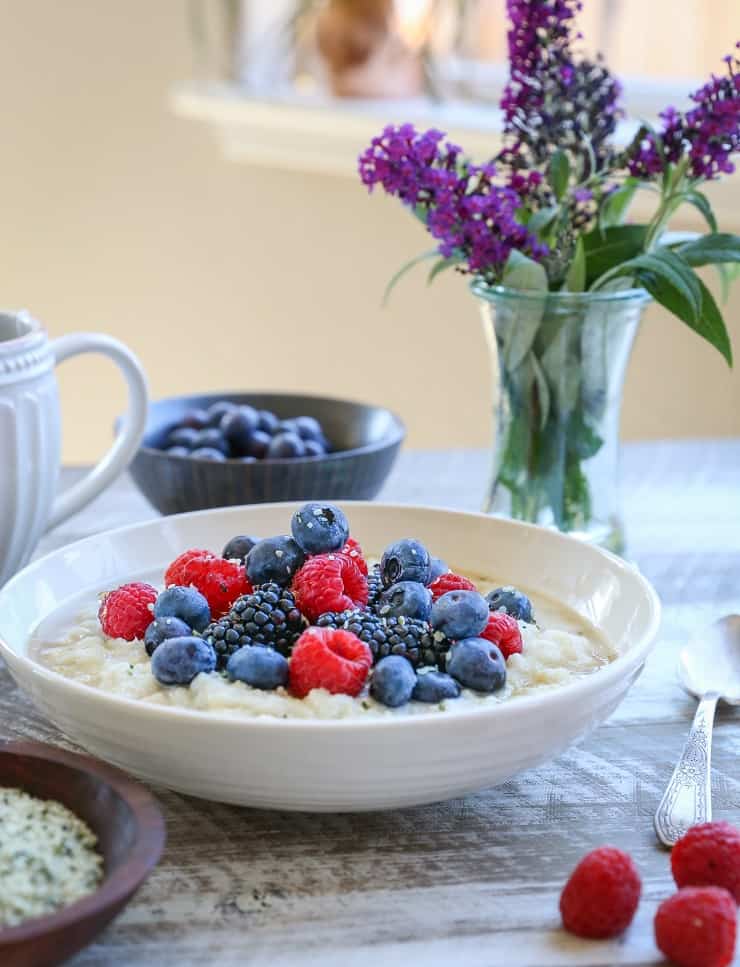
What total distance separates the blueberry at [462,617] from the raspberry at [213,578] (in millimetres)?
178

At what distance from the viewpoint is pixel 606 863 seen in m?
0.75

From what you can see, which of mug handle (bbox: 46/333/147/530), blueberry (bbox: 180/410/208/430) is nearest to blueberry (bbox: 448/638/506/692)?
mug handle (bbox: 46/333/147/530)

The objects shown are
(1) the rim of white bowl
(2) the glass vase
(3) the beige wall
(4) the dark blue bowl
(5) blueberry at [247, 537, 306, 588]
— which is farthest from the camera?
(3) the beige wall

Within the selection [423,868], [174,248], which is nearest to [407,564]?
[423,868]

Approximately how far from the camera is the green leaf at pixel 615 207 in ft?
4.14

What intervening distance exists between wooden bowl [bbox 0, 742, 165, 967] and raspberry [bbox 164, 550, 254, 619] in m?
0.23

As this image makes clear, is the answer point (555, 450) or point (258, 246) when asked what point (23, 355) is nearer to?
Result: point (555, 450)

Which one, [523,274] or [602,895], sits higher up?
[523,274]

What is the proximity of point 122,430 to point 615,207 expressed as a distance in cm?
55

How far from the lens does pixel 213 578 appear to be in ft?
3.32

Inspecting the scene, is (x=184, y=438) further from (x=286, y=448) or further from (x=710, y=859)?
(x=710, y=859)

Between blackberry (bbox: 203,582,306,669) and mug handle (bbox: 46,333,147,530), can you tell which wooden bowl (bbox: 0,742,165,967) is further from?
mug handle (bbox: 46,333,147,530)

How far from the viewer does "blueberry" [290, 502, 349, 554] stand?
3.32 ft

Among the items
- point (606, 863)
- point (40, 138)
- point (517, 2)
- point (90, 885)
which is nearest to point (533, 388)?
point (517, 2)
